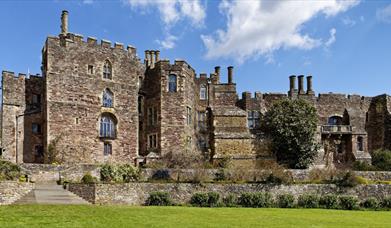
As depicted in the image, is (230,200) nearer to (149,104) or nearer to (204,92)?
(149,104)

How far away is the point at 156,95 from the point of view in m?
44.6

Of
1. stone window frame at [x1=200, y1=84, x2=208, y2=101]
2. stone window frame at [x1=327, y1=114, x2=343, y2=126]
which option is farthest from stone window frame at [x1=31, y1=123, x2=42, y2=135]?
stone window frame at [x1=327, y1=114, x2=343, y2=126]

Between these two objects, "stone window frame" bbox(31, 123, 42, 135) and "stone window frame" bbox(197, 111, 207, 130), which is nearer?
"stone window frame" bbox(31, 123, 42, 135)

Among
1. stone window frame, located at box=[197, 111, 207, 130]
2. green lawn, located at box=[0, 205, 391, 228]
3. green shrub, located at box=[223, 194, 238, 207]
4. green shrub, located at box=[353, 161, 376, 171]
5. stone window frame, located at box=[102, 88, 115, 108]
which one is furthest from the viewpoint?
stone window frame, located at box=[197, 111, 207, 130]

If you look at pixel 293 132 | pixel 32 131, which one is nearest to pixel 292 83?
pixel 293 132

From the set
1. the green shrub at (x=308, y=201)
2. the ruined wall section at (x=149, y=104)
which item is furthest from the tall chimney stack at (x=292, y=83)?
the green shrub at (x=308, y=201)

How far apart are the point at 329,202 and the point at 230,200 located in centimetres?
726

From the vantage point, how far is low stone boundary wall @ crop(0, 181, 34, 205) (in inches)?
973

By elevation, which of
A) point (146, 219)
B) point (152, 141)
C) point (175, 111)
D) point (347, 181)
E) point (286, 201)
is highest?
point (175, 111)

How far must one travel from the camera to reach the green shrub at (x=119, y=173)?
1283 inches

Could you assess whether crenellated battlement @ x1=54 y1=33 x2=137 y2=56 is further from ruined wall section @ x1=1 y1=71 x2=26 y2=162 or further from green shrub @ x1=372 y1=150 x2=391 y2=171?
green shrub @ x1=372 y1=150 x2=391 y2=171

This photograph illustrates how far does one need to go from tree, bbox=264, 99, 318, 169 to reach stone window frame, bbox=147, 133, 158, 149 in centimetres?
1192

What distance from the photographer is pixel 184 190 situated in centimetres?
3186

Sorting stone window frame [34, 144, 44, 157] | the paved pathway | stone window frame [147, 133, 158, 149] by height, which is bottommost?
the paved pathway
